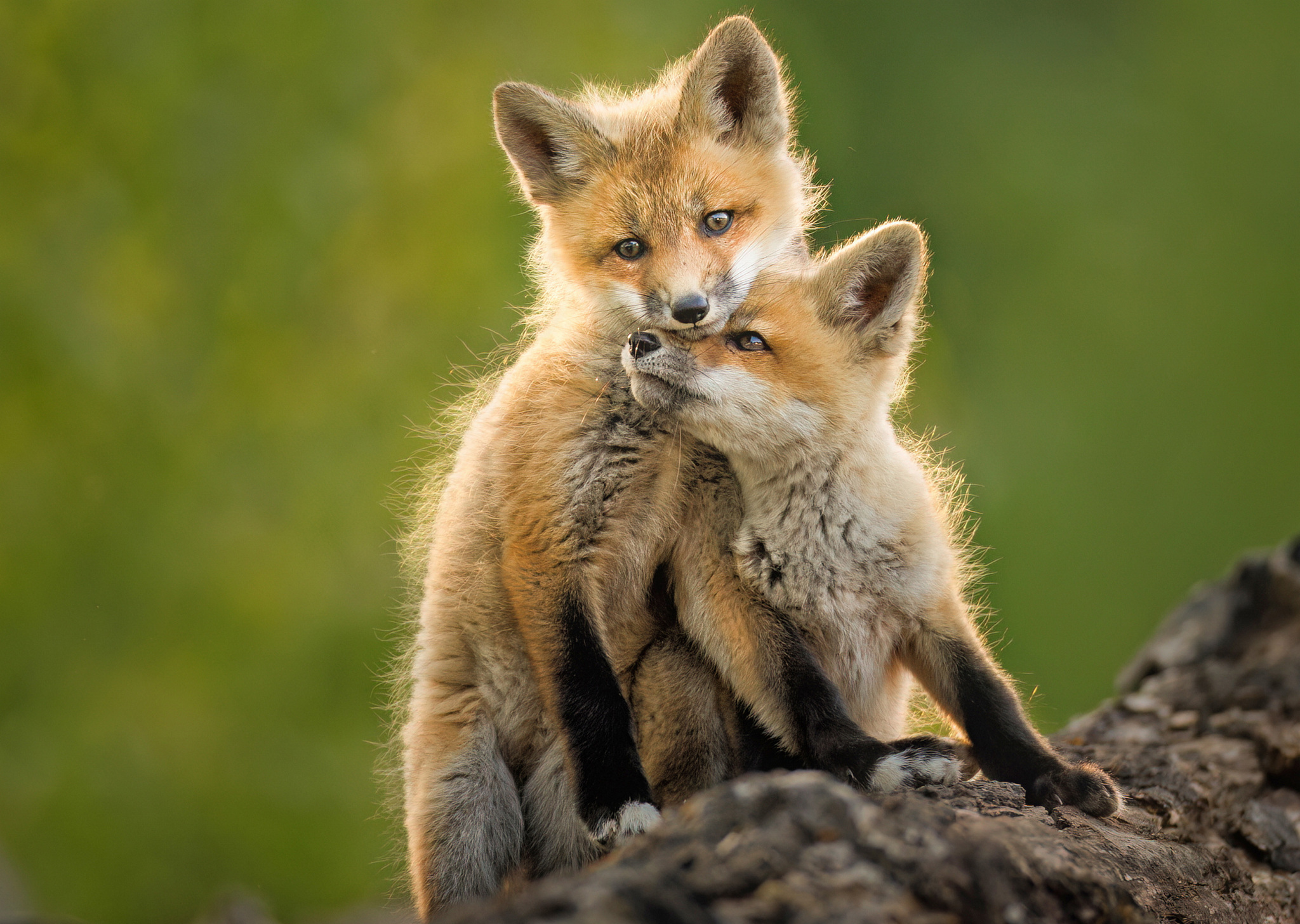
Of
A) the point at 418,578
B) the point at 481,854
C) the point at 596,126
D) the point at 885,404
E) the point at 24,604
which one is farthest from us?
the point at 24,604

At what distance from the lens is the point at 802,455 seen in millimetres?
2264

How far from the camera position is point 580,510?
91.7 inches

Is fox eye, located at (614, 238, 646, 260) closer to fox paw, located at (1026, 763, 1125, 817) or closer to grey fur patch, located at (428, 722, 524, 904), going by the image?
grey fur patch, located at (428, 722, 524, 904)

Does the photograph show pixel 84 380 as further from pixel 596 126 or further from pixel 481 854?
pixel 481 854

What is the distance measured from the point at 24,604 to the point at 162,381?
109cm

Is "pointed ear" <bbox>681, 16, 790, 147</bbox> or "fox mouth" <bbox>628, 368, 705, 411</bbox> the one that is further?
"pointed ear" <bbox>681, 16, 790, 147</bbox>

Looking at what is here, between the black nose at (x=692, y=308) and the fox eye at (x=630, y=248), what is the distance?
34 centimetres

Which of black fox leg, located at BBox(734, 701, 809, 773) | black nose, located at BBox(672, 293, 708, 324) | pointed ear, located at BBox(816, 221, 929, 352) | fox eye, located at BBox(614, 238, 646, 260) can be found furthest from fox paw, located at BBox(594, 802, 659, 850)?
fox eye, located at BBox(614, 238, 646, 260)

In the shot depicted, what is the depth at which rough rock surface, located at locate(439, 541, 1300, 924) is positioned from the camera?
1.15 metres

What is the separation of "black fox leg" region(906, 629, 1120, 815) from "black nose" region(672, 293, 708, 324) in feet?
2.88

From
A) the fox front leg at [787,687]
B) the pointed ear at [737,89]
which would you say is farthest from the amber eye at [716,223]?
the fox front leg at [787,687]

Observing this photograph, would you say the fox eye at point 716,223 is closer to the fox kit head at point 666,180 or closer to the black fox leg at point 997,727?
the fox kit head at point 666,180

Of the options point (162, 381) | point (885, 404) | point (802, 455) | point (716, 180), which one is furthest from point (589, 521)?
point (162, 381)

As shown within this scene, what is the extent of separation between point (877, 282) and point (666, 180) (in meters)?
0.62
